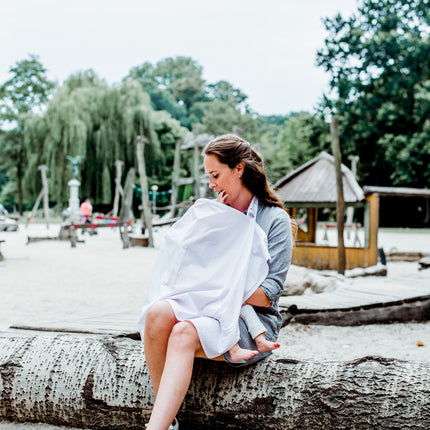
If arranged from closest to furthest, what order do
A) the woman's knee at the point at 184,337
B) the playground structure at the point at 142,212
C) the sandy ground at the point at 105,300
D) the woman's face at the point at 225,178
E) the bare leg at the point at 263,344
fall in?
the woman's knee at the point at 184,337, the bare leg at the point at 263,344, the woman's face at the point at 225,178, the sandy ground at the point at 105,300, the playground structure at the point at 142,212

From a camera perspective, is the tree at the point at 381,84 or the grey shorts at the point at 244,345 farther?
the tree at the point at 381,84

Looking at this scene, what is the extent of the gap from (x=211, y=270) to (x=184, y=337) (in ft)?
1.01

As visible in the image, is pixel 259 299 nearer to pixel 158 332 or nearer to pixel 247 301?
pixel 247 301

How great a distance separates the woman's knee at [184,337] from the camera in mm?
2068

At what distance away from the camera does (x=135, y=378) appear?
2467mm

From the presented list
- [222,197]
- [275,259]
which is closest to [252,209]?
[222,197]

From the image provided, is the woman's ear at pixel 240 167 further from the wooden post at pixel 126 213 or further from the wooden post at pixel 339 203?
the wooden post at pixel 126 213

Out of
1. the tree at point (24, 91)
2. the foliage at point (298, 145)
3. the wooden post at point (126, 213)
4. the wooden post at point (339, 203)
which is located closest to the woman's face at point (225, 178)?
the wooden post at point (339, 203)

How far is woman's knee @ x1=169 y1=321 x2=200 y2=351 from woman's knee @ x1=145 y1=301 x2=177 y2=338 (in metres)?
0.04

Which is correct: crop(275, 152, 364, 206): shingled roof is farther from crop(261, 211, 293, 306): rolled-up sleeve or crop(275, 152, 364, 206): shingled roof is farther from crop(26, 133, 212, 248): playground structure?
crop(261, 211, 293, 306): rolled-up sleeve

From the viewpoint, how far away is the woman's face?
7.89 ft

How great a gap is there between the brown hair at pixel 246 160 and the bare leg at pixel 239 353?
71 centimetres

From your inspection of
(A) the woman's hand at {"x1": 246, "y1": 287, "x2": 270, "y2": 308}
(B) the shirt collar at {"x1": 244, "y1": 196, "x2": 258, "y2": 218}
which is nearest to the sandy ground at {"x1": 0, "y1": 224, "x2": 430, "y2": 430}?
(A) the woman's hand at {"x1": 246, "y1": 287, "x2": 270, "y2": 308}

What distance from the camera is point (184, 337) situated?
2.07 meters
